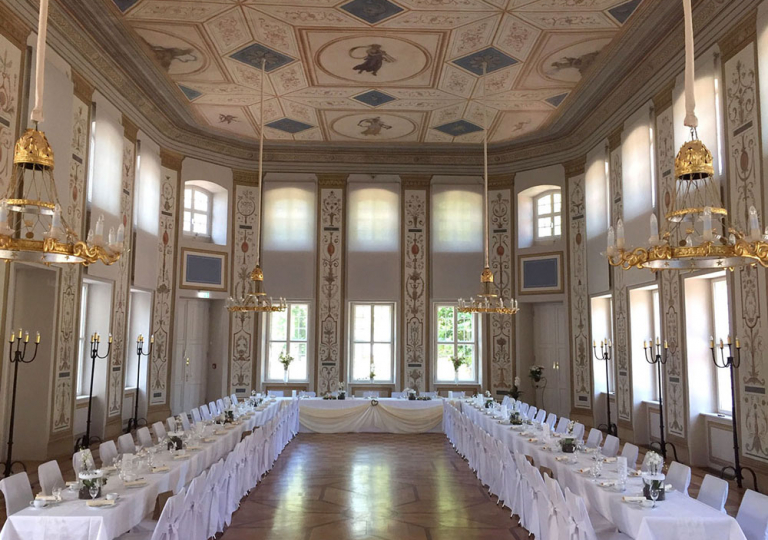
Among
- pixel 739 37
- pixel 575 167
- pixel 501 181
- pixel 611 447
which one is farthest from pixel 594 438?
pixel 501 181

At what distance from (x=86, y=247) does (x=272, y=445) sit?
628 cm

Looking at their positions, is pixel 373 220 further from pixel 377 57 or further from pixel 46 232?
pixel 46 232

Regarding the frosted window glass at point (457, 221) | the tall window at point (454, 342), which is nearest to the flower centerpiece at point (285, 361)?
the tall window at point (454, 342)

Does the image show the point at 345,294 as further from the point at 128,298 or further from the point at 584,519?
the point at 584,519

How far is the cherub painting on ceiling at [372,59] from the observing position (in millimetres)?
11617

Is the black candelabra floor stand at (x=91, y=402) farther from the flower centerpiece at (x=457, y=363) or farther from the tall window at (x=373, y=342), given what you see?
the flower centerpiece at (x=457, y=363)

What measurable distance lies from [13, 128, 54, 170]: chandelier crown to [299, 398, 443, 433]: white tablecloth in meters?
10.8

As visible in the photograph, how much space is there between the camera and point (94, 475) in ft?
17.9

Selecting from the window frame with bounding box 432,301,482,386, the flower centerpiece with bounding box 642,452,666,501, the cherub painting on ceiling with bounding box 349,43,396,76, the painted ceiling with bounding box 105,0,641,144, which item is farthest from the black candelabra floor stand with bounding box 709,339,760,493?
the window frame with bounding box 432,301,482,386

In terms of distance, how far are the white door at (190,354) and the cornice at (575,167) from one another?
10.4m

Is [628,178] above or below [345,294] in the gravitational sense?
above

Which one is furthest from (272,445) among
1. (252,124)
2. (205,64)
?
(252,124)

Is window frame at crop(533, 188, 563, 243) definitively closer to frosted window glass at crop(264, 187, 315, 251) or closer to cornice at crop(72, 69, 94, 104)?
frosted window glass at crop(264, 187, 315, 251)

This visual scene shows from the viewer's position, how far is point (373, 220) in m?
18.0
